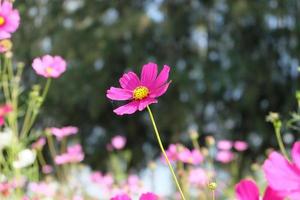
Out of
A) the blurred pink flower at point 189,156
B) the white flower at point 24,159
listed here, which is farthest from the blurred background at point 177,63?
the white flower at point 24,159

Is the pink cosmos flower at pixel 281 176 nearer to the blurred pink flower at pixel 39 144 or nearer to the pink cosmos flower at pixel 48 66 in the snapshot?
the pink cosmos flower at pixel 48 66

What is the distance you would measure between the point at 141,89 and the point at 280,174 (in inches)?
8.9

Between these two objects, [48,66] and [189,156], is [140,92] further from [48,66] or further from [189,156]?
[189,156]

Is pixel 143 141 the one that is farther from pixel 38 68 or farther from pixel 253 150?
pixel 38 68

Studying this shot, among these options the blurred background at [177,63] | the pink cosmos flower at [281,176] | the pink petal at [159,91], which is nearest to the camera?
the pink cosmos flower at [281,176]

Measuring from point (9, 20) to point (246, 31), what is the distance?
5439mm

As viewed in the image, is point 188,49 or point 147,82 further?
point 188,49

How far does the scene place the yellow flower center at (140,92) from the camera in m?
0.54

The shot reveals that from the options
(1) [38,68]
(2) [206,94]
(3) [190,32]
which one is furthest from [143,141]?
(1) [38,68]

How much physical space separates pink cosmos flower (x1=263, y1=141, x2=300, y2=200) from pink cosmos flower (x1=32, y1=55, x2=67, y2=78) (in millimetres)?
732

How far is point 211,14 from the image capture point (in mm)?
6156

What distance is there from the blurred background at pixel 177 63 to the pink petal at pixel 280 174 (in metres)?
5.18

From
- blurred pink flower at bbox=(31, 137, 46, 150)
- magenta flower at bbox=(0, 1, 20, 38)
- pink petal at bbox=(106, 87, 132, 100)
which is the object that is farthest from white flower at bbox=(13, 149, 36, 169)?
pink petal at bbox=(106, 87, 132, 100)

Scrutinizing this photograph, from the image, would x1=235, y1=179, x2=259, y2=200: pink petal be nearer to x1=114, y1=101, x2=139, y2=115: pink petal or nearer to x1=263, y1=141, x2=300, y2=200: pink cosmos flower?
x1=263, y1=141, x2=300, y2=200: pink cosmos flower
